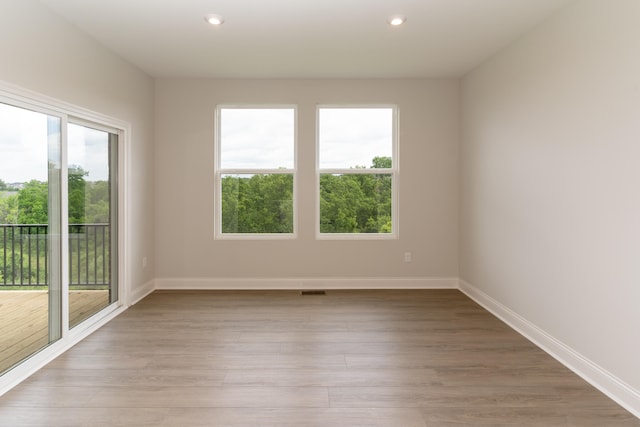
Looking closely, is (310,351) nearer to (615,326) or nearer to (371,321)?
(371,321)

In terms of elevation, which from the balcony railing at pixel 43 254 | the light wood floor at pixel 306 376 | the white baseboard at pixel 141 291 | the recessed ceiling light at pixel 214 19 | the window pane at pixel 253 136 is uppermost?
the recessed ceiling light at pixel 214 19

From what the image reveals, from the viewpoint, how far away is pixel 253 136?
16.4 feet

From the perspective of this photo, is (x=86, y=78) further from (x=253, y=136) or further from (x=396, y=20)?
(x=396, y=20)

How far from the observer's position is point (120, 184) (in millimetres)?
4086

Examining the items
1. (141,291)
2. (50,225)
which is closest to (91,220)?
(50,225)

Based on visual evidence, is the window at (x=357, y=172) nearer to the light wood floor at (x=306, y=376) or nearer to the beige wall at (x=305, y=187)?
the beige wall at (x=305, y=187)

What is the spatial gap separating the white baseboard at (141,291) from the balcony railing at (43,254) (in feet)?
1.45

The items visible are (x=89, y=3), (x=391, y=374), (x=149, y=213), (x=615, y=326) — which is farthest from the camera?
(x=149, y=213)

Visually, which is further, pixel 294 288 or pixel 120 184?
pixel 294 288

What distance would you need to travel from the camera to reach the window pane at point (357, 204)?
5.04m

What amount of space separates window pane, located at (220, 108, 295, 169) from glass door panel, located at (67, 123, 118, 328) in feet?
4.41

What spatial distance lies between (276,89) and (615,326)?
4.08m

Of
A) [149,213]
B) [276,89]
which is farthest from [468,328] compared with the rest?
[149,213]

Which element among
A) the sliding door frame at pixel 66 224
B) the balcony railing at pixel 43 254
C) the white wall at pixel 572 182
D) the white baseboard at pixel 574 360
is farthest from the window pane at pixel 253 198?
the white baseboard at pixel 574 360
